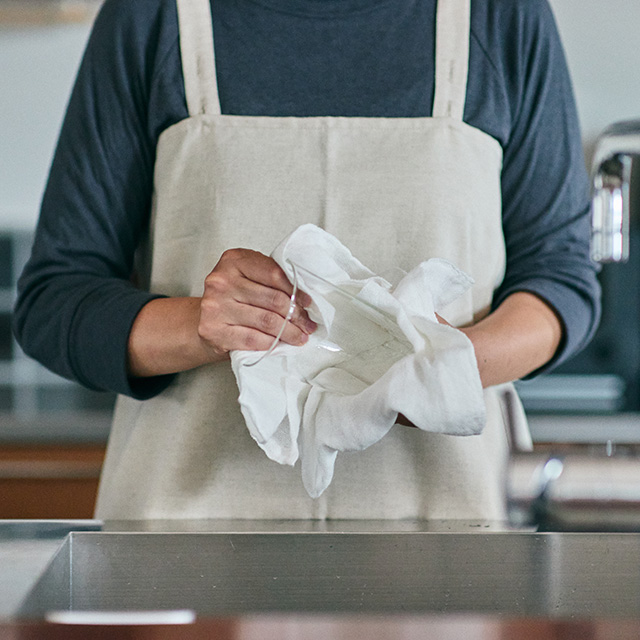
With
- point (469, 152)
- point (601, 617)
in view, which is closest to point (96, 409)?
point (469, 152)

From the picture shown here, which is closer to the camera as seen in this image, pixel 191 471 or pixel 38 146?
pixel 191 471

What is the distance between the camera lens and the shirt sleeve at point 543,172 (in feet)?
2.32


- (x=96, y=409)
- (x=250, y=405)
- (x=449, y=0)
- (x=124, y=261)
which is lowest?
(x=96, y=409)

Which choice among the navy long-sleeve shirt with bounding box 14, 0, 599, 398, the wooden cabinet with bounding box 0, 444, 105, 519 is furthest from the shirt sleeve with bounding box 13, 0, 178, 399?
the wooden cabinet with bounding box 0, 444, 105, 519

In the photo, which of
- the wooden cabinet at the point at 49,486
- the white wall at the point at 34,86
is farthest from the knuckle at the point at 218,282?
the white wall at the point at 34,86

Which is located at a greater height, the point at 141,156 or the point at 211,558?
the point at 141,156

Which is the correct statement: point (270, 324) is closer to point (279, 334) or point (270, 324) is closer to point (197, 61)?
point (279, 334)

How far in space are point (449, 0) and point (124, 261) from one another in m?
0.39

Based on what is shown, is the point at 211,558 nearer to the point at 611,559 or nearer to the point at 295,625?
the point at 295,625

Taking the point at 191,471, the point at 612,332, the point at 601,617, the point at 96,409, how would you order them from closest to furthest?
the point at 601,617, the point at 191,471, the point at 96,409, the point at 612,332

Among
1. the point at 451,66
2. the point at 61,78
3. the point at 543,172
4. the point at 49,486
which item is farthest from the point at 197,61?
the point at 61,78

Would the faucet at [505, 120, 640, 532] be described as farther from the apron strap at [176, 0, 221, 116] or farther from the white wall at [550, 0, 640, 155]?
the white wall at [550, 0, 640, 155]

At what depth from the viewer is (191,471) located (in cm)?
67

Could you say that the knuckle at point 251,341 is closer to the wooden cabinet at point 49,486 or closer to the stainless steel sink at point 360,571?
the stainless steel sink at point 360,571
